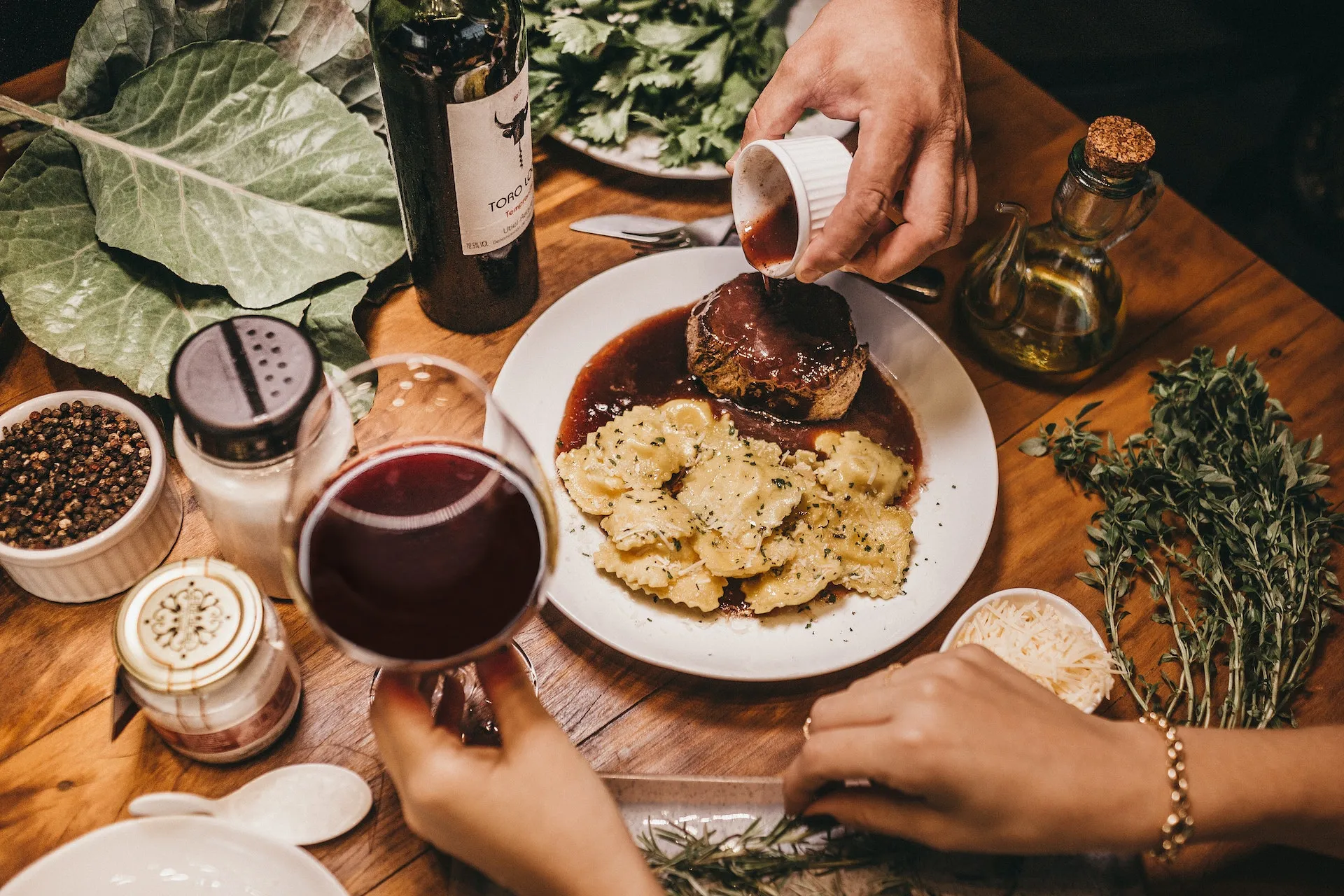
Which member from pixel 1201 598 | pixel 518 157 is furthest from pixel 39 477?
pixel 1201 598

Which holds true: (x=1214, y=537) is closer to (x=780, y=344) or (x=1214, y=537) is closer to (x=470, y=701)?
(x=780, y=344)

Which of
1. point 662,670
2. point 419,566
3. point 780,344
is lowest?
point 662,670

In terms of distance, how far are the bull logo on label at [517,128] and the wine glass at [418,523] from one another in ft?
2.01

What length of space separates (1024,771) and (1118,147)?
1.28 metres

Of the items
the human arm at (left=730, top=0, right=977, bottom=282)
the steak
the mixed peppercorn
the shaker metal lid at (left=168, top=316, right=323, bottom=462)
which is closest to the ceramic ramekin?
the human arm at (left=730, top=0, right=977, bottom=282)

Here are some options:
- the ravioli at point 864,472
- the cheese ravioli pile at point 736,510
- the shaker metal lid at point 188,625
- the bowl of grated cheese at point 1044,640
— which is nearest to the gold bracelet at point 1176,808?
the bowl of grated cheese at point 1044,640

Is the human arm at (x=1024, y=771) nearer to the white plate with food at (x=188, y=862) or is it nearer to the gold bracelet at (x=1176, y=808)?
the gold bracelet at (x=1176, y=808)

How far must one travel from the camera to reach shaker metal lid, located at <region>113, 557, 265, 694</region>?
137 cm

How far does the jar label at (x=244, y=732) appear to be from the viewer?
1.52m

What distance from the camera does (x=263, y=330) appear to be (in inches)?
59.4

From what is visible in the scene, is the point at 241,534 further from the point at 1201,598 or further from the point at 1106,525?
the point at 1201,598

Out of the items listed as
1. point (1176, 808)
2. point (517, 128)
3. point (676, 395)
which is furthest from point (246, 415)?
point (1176, 808)

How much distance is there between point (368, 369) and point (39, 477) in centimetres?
84

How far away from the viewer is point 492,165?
1.76 meters
